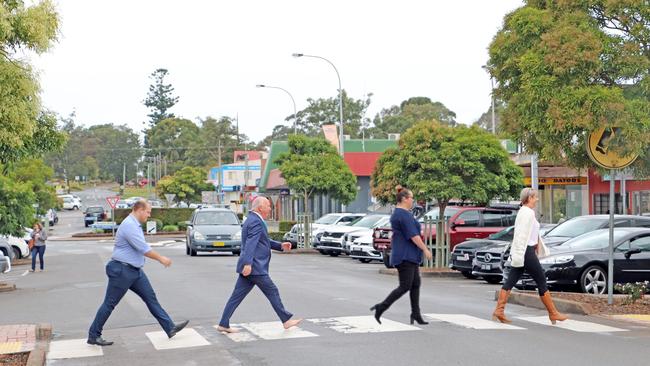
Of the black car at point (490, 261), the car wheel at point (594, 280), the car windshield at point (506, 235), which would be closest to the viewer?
the car wheel at point (594, 280)

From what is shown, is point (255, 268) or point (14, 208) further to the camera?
point (14, 208)

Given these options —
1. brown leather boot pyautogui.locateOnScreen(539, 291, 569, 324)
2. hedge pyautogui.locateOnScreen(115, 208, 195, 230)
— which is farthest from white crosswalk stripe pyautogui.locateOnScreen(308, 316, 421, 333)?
hedge pyautogui.locateOnScreen(115, 208, 195, 230)

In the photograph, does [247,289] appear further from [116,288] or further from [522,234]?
[522,234]

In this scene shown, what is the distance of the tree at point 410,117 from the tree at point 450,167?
76998 mm

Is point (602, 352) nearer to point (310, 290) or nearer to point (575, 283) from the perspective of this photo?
point (575, 283)

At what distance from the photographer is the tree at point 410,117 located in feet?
349

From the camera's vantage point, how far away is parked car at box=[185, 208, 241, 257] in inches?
1320

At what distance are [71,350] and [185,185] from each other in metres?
83.3

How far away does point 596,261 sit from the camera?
1772 cm

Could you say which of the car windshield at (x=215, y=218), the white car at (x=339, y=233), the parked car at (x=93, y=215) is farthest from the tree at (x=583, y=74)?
the parked car at (x=93, y=215)

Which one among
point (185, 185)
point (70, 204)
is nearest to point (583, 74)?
point (185, 185)

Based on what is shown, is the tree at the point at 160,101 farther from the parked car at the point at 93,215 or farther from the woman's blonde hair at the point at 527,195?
the woman's blonde hair at the point at 527,195

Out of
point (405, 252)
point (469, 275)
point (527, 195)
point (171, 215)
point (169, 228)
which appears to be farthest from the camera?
point (171, 215)

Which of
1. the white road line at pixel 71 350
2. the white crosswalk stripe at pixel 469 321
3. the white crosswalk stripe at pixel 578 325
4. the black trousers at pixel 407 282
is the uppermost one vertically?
the black trousers at pixel 407 282
